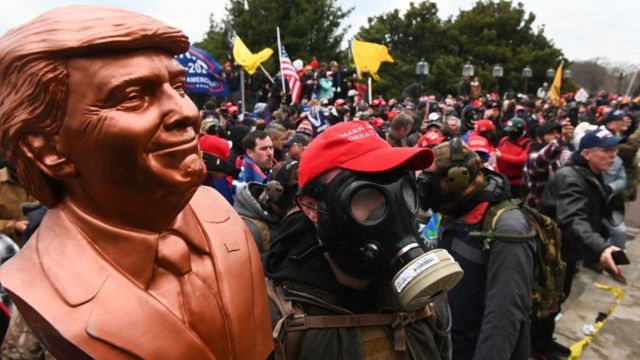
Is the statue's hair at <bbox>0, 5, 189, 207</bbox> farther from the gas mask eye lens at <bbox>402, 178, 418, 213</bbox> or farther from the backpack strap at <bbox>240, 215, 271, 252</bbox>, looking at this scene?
the backpack strap at <bbox>240, 215, 271, 252</bbox>

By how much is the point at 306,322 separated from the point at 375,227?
1.33 feet

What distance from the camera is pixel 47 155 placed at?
3.04 feet

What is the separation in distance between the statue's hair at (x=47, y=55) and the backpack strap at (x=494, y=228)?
6.57ft

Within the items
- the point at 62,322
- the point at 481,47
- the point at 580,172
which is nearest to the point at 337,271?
the point at 62,322

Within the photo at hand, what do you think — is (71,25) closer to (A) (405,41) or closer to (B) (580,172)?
(B) (580,172)

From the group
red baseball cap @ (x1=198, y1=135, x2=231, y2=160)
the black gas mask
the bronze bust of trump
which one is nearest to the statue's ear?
the bronze bust of trump

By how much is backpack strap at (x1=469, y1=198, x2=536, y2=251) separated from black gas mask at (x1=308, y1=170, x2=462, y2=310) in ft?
3.51

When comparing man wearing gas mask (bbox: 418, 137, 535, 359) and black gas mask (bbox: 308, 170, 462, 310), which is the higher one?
black gas mask (bbox: 308, 170, 462, 310)

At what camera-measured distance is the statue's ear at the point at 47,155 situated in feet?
3.01

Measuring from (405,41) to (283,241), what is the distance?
29.6 metres

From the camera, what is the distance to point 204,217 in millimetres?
1178

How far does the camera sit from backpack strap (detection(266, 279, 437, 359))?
1.51 meters

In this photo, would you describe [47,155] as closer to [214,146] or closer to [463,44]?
[214,146]

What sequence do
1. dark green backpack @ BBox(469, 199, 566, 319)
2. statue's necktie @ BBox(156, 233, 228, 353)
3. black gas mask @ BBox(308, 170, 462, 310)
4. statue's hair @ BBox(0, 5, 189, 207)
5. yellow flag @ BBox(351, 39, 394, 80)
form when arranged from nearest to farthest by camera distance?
statue's hair @ BBox(0, 5, 189, 207), statue's necktie @ BBox(156, 233, 228, 353), black gas mask @ BBox(308, 170, 462, 310), dark green backpack @ BBox(469, 199, 566, 319), yellow flag @ BBox(351, 39, 394, 80)
